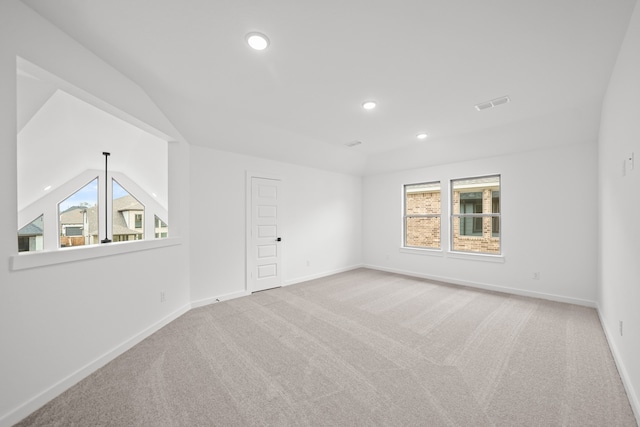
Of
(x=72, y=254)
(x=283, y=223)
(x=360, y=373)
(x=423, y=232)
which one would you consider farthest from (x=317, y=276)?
(x=72, y=254)

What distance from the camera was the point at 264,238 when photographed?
443 centimetres

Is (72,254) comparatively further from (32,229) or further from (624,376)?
(32,229)

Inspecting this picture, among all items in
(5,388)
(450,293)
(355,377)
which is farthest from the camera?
(450,293)

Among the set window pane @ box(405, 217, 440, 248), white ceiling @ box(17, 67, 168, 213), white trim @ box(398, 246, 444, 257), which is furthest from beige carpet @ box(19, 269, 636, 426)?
white ceiling @ box(17, 67, 168, 213)

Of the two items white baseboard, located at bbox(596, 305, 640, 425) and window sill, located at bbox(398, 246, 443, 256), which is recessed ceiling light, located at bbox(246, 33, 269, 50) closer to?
white baseboard, located at bbox(596, 305, 640, 425)

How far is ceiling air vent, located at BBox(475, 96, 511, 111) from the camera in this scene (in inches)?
110

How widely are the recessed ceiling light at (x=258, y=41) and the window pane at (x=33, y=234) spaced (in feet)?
22.6

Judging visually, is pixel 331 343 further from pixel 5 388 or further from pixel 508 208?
pixel 508 208

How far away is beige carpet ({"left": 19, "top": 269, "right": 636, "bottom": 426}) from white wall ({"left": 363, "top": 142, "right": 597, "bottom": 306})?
0.65m

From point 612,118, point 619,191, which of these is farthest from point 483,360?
point 612,118

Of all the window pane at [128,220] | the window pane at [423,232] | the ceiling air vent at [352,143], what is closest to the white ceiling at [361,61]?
the ceiling air vent at [352,143]

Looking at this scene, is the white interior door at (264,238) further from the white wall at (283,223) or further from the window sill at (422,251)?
the window sill at (422,251)

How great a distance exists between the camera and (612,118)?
2307mm

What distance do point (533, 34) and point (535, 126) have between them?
2.31 m
